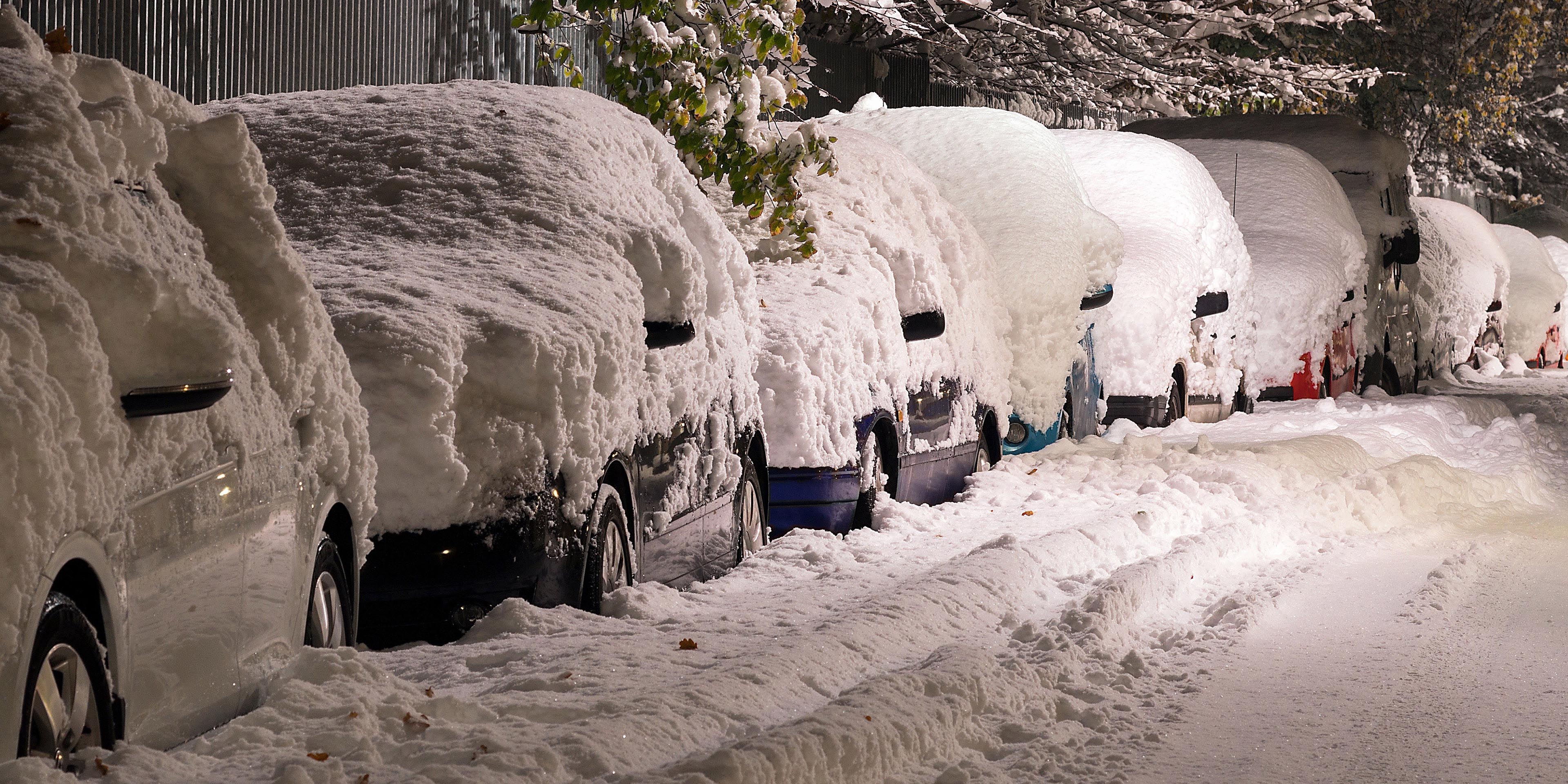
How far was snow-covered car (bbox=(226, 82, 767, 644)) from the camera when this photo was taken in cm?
475

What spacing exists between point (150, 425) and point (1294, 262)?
12.7m

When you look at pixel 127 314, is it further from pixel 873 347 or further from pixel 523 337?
pixel 873 347

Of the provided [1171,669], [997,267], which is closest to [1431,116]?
[997,267]

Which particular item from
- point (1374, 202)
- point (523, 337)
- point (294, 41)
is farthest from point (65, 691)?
point (1374, 202)

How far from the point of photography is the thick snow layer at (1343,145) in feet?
55.3

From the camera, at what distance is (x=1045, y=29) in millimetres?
18016

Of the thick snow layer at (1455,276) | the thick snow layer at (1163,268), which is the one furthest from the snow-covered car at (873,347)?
the thick snow layer at (1455,276)

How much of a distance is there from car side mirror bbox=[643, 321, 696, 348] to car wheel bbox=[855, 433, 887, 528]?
2274 millimetres

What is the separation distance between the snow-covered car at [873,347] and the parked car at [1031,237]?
0.33 meters

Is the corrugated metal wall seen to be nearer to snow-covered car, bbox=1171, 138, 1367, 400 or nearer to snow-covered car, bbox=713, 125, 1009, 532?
snow-covered car, bbox=713, 125, 1009, 532

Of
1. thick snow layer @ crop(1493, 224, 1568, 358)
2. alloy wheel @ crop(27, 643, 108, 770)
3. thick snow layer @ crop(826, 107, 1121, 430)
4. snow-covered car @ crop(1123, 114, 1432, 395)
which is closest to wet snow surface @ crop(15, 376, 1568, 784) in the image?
alloy wheel @ crop(27, 643, 108, 770)

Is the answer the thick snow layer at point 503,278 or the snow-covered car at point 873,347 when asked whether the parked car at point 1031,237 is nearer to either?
the snow-covered car at point 873,347

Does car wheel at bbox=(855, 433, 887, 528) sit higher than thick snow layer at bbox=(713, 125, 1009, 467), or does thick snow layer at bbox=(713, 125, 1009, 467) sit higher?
thick snow layer at bbox=(713, 125, 1009, 467)

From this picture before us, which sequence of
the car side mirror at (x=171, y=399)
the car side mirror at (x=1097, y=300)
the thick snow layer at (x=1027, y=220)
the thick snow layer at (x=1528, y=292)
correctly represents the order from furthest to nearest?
the thick snow layer at (x=1528, y=292) < the car side mirror at (x=1097, y=300) < the thick snow layer at (x=1027, y=220) < the car side mirror at (x=171, y=399)
